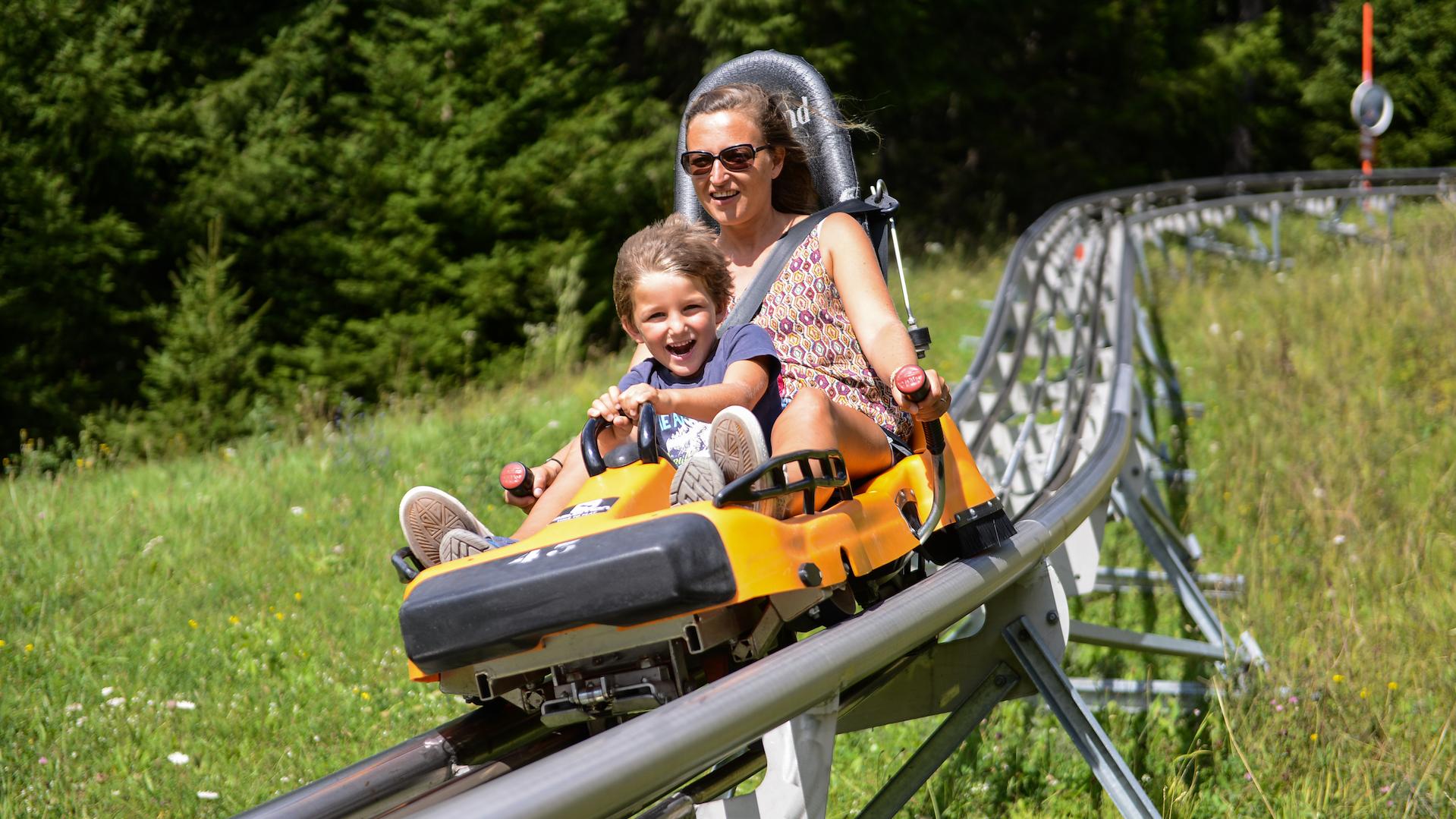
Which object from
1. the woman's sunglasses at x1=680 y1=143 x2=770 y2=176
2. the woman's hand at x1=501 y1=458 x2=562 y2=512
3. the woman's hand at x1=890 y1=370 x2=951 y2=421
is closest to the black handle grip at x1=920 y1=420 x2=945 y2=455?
the woman's hand at x1=890 y1=370 x2=951 y2=421

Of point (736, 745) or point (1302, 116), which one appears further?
point (1302, 116)

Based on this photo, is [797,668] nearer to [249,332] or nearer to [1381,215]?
[249,332]

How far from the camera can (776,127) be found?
146 inches

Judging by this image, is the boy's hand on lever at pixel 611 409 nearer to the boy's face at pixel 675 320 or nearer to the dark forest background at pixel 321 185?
the boy's face at pixel 675 320

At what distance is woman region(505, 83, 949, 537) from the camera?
325cm

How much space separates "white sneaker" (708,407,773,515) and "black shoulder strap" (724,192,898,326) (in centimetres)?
76

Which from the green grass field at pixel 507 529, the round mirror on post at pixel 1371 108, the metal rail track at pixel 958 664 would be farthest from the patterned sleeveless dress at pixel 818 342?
the round mirror on post at pixel 1371 108

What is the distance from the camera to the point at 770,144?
368 centimetres

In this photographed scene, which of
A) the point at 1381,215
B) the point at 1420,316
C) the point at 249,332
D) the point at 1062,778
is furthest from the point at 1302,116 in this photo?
the point at 1062,778

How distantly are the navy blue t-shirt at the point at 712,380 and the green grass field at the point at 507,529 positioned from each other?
1532 mm

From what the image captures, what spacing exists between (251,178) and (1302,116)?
22.5 meters

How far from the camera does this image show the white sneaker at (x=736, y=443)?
2.61m

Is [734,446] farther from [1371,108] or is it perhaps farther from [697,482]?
[1371,108]

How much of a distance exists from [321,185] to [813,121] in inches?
495
